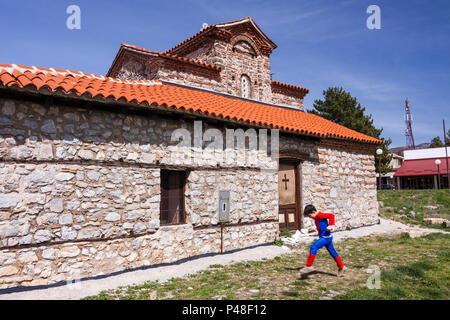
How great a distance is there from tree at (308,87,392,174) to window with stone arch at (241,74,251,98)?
76.5 feet

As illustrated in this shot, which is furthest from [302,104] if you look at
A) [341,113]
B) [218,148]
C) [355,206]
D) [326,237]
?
[341,113]

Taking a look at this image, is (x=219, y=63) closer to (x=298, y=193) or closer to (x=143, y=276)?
(x=298, y=193)

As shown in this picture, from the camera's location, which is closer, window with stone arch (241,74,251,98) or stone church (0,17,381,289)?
stone church (0,17,381,289)

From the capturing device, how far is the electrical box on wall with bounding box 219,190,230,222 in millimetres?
7971

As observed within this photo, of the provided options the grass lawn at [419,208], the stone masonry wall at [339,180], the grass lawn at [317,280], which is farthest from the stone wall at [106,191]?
the grass lawn at [419,208]

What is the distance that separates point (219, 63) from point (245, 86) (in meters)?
1.59

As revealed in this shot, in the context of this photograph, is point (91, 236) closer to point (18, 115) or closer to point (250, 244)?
point (18, 115)

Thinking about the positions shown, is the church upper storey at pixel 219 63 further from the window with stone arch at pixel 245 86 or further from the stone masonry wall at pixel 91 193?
the stone masonry wall at pixel 91 193

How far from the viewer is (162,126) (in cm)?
720

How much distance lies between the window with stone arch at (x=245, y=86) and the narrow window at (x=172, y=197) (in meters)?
6.51

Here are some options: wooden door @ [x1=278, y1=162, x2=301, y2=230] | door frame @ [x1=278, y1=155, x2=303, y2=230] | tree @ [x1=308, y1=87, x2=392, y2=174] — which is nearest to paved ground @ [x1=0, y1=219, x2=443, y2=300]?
door frame @ [x1=278, y1=155, x2=303, y2=230]

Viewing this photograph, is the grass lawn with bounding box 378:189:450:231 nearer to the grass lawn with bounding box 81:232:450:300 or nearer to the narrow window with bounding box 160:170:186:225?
the grass lawn with bounding box 81:232:450:300

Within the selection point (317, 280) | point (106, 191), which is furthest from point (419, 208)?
Result: point (106, 191)

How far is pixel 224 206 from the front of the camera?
8.05m
